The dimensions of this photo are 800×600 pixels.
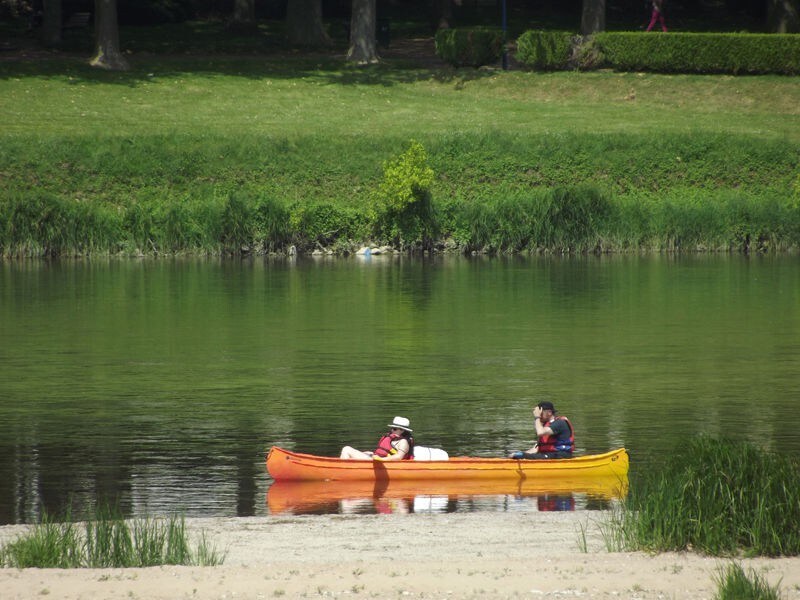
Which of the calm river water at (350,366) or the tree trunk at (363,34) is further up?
the tree trunk at (363,34)

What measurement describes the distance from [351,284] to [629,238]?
12.6 metres

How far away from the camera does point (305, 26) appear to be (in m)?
67.5

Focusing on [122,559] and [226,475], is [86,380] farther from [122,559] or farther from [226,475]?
[122,559]

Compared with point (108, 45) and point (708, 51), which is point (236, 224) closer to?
point (108, 45)

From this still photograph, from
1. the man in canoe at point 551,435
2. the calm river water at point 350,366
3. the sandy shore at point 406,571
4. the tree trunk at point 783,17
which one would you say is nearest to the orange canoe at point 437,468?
the calm river water at point 350,366

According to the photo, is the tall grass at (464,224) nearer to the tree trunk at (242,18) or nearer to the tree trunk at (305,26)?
the tree trunk at (305,26)

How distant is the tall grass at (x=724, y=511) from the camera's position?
43.0 ft

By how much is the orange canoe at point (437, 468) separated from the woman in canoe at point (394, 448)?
249 millimetres

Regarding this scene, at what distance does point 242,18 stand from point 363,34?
33.5 ft

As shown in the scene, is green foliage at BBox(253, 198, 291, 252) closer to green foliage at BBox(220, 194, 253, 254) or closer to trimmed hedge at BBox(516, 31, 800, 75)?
green foliage at BBox(220, 194, 253, 254)

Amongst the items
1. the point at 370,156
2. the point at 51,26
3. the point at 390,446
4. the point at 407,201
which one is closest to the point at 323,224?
the point at 407,201

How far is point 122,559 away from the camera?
12727mm

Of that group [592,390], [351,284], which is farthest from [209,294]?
[592,390]

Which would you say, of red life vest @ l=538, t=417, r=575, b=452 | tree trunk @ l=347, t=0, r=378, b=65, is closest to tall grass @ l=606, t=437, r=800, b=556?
red life vest @ l=538, t=417, r=575, b=452
